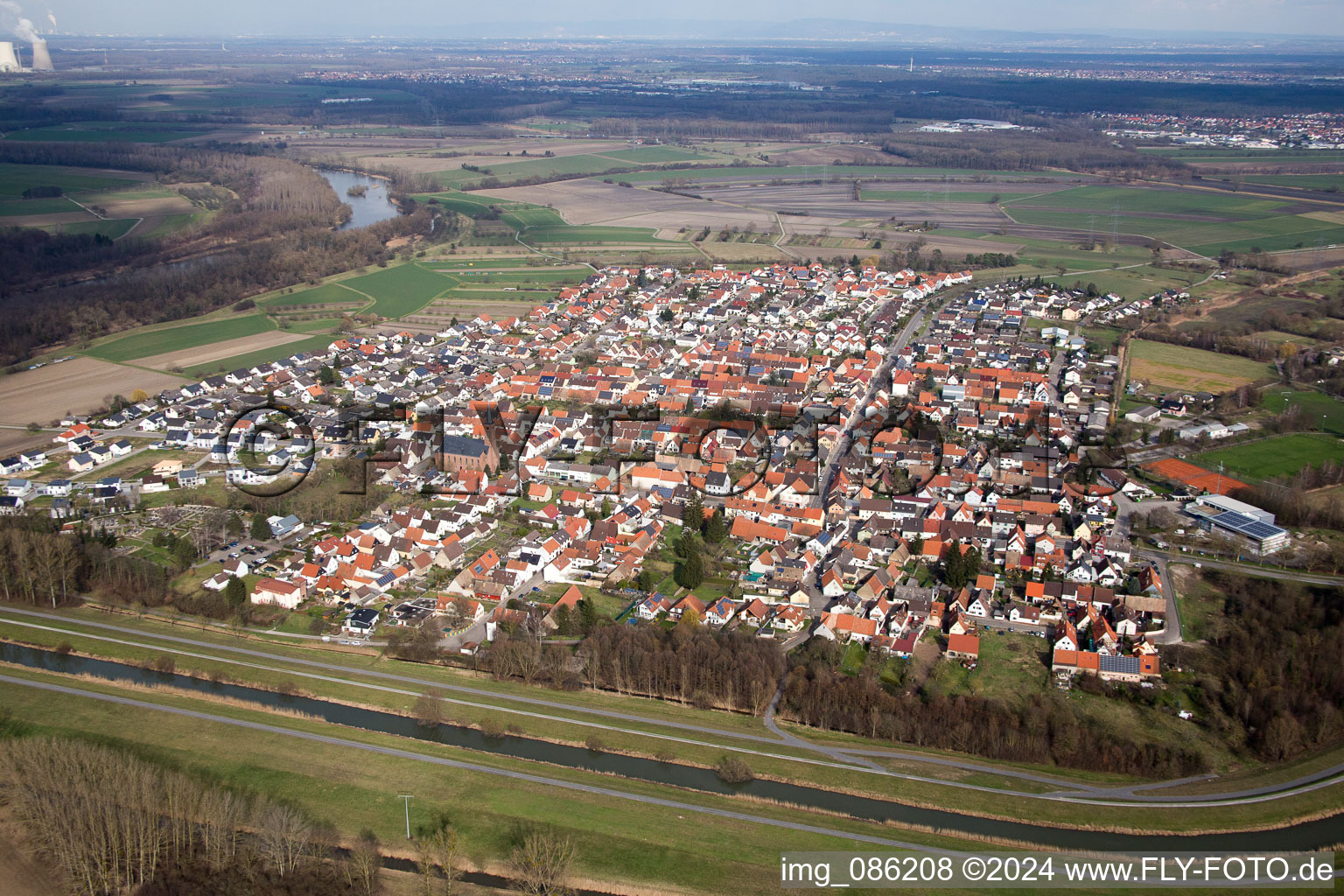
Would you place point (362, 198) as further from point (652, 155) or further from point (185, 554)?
point (185, 554)

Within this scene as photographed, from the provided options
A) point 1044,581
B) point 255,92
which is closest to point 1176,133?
point 1044,581

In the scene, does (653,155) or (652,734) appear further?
(653,155)

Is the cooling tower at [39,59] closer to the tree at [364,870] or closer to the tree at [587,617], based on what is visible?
the tree at [587,617]

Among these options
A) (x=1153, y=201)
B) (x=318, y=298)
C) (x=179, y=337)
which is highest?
(x=1153, y=201)

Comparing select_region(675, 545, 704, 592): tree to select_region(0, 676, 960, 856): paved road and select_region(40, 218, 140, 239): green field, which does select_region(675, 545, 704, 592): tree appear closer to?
select_region(0, 676, 960, 856): paved road

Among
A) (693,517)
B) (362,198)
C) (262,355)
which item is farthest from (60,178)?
(693,517)

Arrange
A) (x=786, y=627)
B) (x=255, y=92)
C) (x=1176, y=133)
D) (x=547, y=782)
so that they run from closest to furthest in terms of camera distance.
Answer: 1. (x=547, y=782)
2. (x=786, y=627)
3. (x=1176, y=133)
4. (x=255, y=92)

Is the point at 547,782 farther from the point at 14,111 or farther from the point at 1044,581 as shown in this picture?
the point at 14,111
